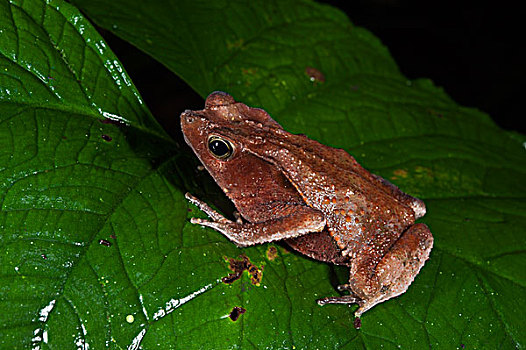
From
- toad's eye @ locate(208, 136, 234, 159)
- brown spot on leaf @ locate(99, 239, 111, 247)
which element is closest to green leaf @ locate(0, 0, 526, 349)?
brown spot on leaf @ locate(99, 239, 111, 247)

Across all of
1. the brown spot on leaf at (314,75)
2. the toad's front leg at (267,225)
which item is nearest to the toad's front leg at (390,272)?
the toad's front leg at (267,225)

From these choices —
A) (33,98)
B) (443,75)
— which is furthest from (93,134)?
(443,75)

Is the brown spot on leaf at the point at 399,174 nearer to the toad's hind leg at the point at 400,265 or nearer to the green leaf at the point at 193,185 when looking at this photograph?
the green leaf at the point at 193,185

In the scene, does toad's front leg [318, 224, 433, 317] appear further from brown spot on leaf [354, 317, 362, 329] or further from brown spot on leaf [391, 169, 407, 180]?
brown spot on leaf [391, 169, 407, 180]

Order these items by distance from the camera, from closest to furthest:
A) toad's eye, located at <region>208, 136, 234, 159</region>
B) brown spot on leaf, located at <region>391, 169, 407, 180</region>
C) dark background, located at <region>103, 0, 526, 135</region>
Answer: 1. toad's eye, located at <region>208, 136, 234, 159</region>
2. brown spot on leaf, located at <region>391, 169, 407, 180</region>
3. dark background, located at <region>103, 0, 526, 135</region>

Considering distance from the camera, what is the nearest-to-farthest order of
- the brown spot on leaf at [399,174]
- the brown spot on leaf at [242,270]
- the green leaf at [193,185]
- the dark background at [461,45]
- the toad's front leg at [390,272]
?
the green leaf at [193,185], the brown spot on leaf at [242,270], the toad's front leg at [390,272], the brown spot on leaf at [399,174], the dark background at [461,45]

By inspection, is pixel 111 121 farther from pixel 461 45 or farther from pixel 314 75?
pixel 461 45
